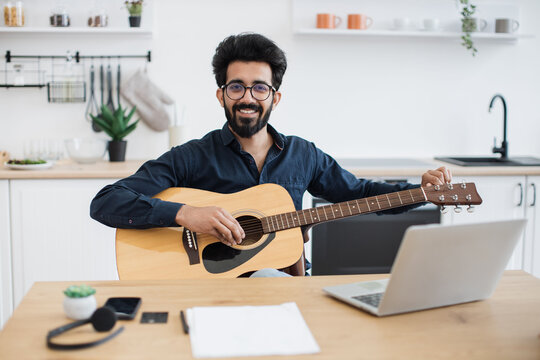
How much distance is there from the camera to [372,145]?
3830 millimetres

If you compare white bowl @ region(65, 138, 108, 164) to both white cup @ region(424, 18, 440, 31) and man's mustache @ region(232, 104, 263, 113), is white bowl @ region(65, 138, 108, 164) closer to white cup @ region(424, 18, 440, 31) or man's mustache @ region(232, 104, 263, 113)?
man's mustache @ region(232, 104, 263, 113)

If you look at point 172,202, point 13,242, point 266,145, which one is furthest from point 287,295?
point 13,242

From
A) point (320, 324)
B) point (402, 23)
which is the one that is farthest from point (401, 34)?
point (320, 324)

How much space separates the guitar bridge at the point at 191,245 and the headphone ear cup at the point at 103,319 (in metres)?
0.66

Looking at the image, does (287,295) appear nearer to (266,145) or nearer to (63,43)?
(266,145)

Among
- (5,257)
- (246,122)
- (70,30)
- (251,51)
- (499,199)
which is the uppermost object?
(70,30)

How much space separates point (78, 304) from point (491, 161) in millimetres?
2930

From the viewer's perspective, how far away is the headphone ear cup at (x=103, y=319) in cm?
112

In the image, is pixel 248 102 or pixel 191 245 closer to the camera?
pixel 191 245

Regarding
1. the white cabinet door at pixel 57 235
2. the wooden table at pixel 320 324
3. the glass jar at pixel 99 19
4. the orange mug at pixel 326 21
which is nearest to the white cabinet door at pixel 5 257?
the white cabinet door at pixel 57 235

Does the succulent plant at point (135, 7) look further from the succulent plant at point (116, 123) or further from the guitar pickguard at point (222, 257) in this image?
the guitar pickguard at point (222, 257)

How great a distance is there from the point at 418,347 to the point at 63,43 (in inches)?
122

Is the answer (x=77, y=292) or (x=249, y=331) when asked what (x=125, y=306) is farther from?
(x=249, y=331)

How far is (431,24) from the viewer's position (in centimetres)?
362
